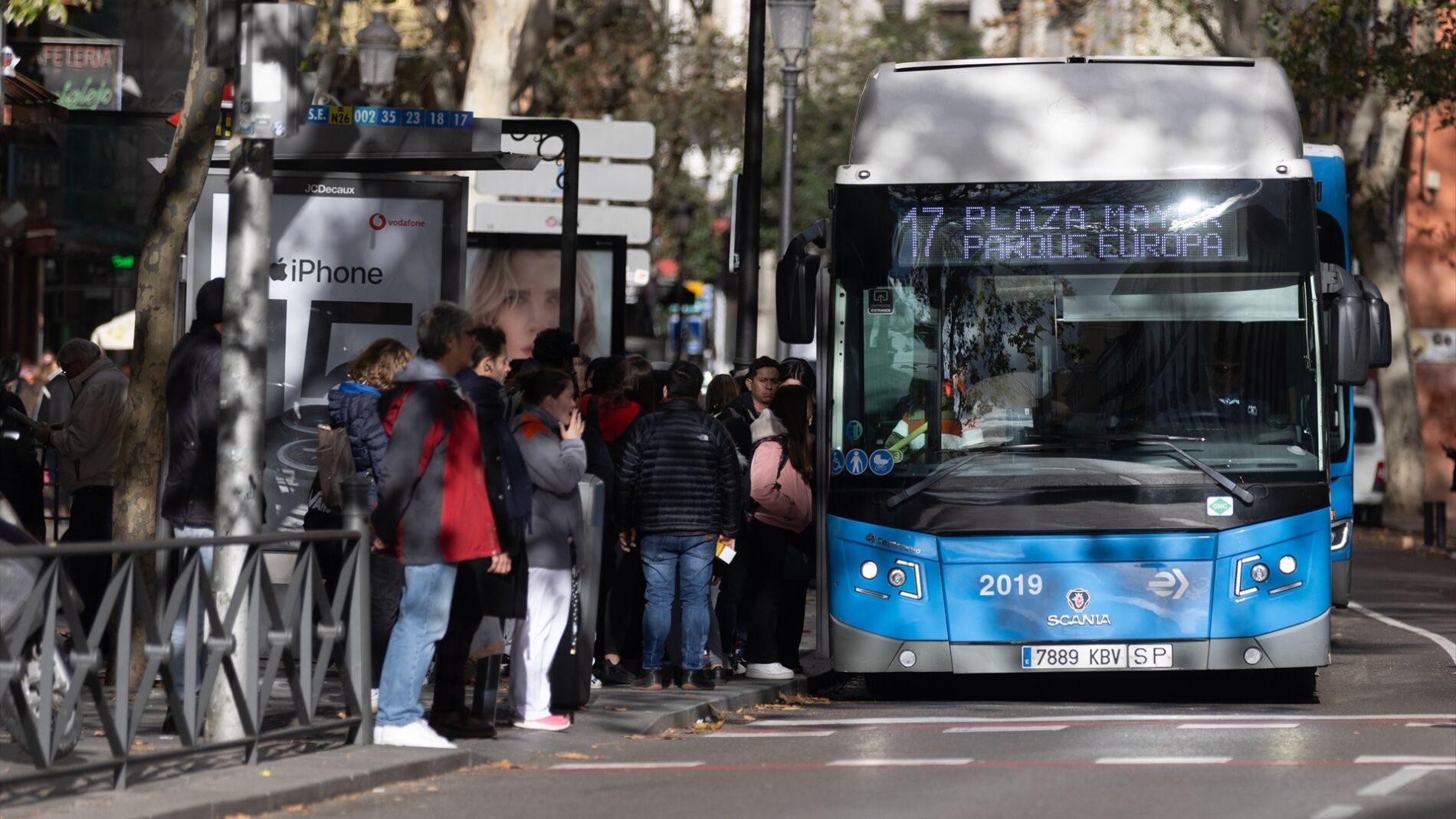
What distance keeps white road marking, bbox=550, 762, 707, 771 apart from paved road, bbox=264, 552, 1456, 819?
0.01 metres

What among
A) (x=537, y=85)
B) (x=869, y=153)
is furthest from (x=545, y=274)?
(x=537, y=85)

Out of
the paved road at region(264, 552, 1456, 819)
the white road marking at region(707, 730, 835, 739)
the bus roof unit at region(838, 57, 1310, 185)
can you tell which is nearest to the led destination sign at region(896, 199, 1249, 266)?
the bus roof unit at region(838, 57, 1310, 185)

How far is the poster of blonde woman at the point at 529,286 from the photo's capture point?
2073 centimetres

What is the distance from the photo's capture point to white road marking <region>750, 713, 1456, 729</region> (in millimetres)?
11242

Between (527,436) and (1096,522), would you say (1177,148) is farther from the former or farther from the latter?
(527,436)

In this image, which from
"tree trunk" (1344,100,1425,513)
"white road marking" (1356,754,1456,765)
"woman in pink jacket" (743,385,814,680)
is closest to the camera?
"white road marking" (1356,754,1456,765)

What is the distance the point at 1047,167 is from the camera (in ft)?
40.8

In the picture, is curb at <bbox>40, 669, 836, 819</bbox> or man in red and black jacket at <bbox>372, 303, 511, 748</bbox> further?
man in red and black jacket at <bbox>372, 303, 511, 748</bbox>

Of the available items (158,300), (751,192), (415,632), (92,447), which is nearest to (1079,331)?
(415,632)

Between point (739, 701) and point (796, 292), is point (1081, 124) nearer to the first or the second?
point (796, 292)

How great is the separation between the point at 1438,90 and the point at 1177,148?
55.1 feet

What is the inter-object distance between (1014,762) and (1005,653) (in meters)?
2.43

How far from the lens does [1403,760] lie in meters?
9.43

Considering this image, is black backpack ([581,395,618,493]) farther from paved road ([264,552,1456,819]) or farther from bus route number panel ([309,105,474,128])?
bus route number panel ([309,105,474,128])
